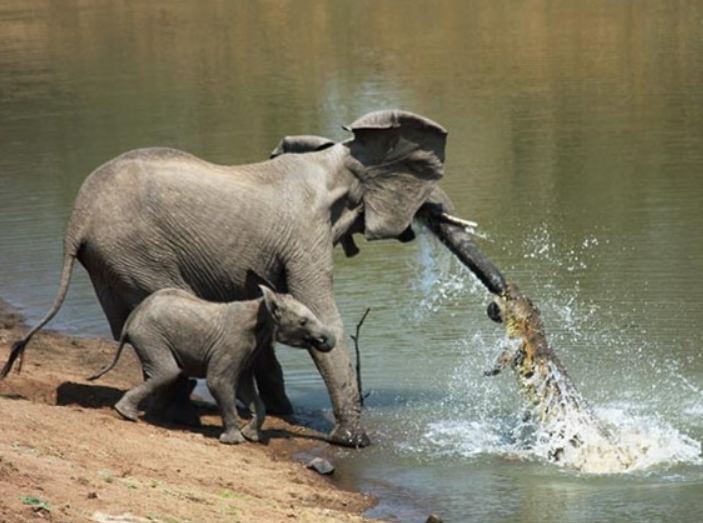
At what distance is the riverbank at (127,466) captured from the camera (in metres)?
9.27

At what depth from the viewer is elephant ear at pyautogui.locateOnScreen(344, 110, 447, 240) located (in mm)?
13250

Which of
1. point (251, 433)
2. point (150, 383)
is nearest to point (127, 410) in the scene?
point (150, 383)

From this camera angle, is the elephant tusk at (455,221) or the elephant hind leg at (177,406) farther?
the elephant tusk at (455,221)

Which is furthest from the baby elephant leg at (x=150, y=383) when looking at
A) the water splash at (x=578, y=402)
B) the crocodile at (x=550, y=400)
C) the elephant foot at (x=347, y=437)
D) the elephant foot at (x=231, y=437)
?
the crocodile at (x=550, y=400)

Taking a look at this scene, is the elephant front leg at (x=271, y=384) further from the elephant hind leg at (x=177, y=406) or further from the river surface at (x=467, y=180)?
the elephant hind leg at (x=177, y=406)

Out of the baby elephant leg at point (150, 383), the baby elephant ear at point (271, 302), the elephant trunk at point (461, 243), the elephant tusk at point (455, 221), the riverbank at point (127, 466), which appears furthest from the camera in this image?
the elephant tusk at point (455, 221)

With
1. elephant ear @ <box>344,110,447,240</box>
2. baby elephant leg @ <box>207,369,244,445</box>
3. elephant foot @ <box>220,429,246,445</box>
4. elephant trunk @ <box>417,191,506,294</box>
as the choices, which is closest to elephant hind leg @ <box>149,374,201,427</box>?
baby elephant leg @ <box>207,369,244,445</box>

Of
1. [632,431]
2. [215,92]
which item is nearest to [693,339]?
[632,431]

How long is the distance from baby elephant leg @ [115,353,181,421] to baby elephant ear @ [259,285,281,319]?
0.79 metres

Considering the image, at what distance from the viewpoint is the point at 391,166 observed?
13.3 metres

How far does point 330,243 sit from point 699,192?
9431 mm

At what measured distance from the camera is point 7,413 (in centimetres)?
1145

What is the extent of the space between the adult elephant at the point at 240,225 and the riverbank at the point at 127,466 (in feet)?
2.02

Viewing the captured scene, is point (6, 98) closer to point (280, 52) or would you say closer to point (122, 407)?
point (280, 52)
